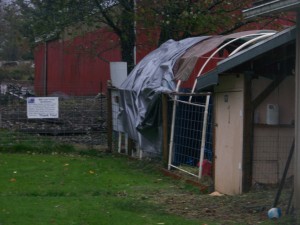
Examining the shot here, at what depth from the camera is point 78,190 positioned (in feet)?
39.5

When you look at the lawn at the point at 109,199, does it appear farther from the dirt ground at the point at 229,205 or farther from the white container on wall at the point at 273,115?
the white container on wall at the point at 273,115

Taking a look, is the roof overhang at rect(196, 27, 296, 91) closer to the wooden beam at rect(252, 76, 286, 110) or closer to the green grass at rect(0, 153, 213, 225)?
the wooden beam at rect(252, 76, 286, 110)

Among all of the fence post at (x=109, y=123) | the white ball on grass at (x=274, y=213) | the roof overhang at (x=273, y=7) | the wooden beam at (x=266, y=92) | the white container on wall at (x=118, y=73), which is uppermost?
the roof overhang at (x=273, y=7)

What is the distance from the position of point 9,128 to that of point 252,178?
9.74 m

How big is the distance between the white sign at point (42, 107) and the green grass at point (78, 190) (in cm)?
159

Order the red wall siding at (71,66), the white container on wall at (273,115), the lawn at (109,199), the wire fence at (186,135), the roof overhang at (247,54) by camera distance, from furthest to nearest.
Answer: the red wall siding at (71,66), the wire fence at (186,135), the white container on wall at (273,115), the roof overhang at (247,54), the lawn at (109,199)

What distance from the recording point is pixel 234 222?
29.8 feet

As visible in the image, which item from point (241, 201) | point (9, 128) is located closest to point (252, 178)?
point (241, 201)

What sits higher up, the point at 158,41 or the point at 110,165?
the point at 158,41

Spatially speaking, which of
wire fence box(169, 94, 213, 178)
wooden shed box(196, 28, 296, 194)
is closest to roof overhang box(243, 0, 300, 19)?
wooden shed box(196, 28, 296, 194)

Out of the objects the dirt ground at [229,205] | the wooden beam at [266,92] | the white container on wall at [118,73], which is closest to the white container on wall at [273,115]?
the wooden beam at [266,92]

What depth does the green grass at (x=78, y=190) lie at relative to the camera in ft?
30.6

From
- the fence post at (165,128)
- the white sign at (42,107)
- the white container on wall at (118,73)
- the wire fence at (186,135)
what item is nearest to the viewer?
the wire fence at (186,135)

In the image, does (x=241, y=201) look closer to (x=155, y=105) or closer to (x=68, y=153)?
(x=155, y=105)
